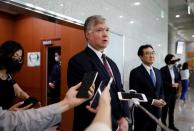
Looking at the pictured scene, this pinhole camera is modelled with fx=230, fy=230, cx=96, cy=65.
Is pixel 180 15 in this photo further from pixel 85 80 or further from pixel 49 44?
pixel 85 80

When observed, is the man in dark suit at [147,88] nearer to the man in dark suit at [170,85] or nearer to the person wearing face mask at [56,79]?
the man in dark suit at [170,85]

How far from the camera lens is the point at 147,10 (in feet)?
17.0

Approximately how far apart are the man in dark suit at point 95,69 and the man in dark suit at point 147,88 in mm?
A: 972

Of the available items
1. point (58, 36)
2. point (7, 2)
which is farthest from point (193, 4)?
point (7, 2)

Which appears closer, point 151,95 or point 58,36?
point 151,95

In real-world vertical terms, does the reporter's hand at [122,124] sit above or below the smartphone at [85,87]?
below

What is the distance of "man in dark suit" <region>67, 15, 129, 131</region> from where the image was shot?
70.6 inches

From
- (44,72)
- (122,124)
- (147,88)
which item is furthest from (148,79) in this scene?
(44,72)

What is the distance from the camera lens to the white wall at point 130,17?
2.76m

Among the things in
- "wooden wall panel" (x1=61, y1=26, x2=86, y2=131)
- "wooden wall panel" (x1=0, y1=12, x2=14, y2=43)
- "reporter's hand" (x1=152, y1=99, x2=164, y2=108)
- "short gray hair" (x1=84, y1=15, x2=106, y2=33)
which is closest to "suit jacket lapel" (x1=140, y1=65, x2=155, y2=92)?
"reporter's hand" (x1=152, y1=99, x2=164, y2=108)

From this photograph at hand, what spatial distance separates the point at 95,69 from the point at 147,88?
1296 mm

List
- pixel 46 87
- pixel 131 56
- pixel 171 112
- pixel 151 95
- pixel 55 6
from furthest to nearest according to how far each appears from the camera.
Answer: pixel 46 87, pixel 171 112, pixel 131 56, pixel 151 95, pixel 55 6

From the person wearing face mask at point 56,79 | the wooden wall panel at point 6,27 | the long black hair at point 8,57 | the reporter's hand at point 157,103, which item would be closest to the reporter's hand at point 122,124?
the reporter's hand at point 157,103

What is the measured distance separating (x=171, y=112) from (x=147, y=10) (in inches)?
90.0
